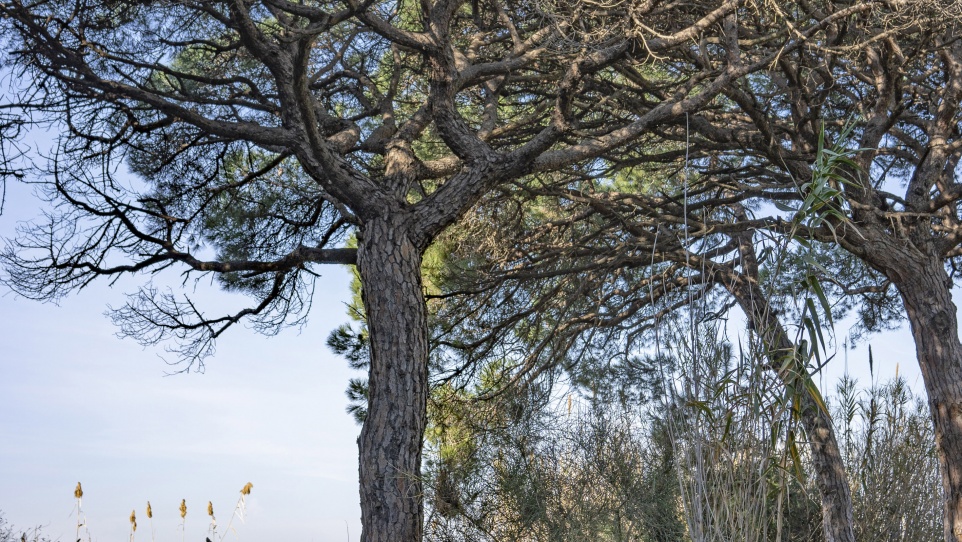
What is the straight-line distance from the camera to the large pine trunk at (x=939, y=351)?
5961 millimetres

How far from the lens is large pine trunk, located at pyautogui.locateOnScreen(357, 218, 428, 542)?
4.83 meters

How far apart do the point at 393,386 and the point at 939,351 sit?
402 cm

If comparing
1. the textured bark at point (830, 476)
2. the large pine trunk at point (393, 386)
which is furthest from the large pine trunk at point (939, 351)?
the large pine trunk at point (393, 386)

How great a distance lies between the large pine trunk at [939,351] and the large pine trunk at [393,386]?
3632mm

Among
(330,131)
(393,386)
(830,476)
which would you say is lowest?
(830,476)

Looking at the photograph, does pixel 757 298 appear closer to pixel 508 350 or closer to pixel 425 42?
pixel 508 350

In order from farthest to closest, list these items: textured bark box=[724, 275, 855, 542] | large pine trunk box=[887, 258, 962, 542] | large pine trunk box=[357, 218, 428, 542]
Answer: textured bark box=[724, 275, 855, 542] < large pine trunk box=[887, 258, 962, 542] < large pine trunk box=[357, 218, 428, 542]

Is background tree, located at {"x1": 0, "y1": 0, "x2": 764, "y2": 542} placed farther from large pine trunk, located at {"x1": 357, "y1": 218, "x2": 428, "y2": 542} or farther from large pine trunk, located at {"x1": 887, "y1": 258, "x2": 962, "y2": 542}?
large pine trunk, located at {"x1": 887, "y1": 258, "x2": 962, "y2": 542}

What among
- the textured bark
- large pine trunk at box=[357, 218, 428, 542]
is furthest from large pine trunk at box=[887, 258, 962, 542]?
large pine trunk at box=[357, 218, 428, 542]

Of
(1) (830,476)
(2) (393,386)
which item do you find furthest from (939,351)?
(2) (393,386)

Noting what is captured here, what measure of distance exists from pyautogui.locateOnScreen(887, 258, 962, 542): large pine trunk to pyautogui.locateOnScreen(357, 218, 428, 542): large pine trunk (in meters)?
3.63

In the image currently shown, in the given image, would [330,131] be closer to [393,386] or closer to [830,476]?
[393,386]

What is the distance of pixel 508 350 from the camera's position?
7.52 metres

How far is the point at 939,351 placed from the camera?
6.13 m
